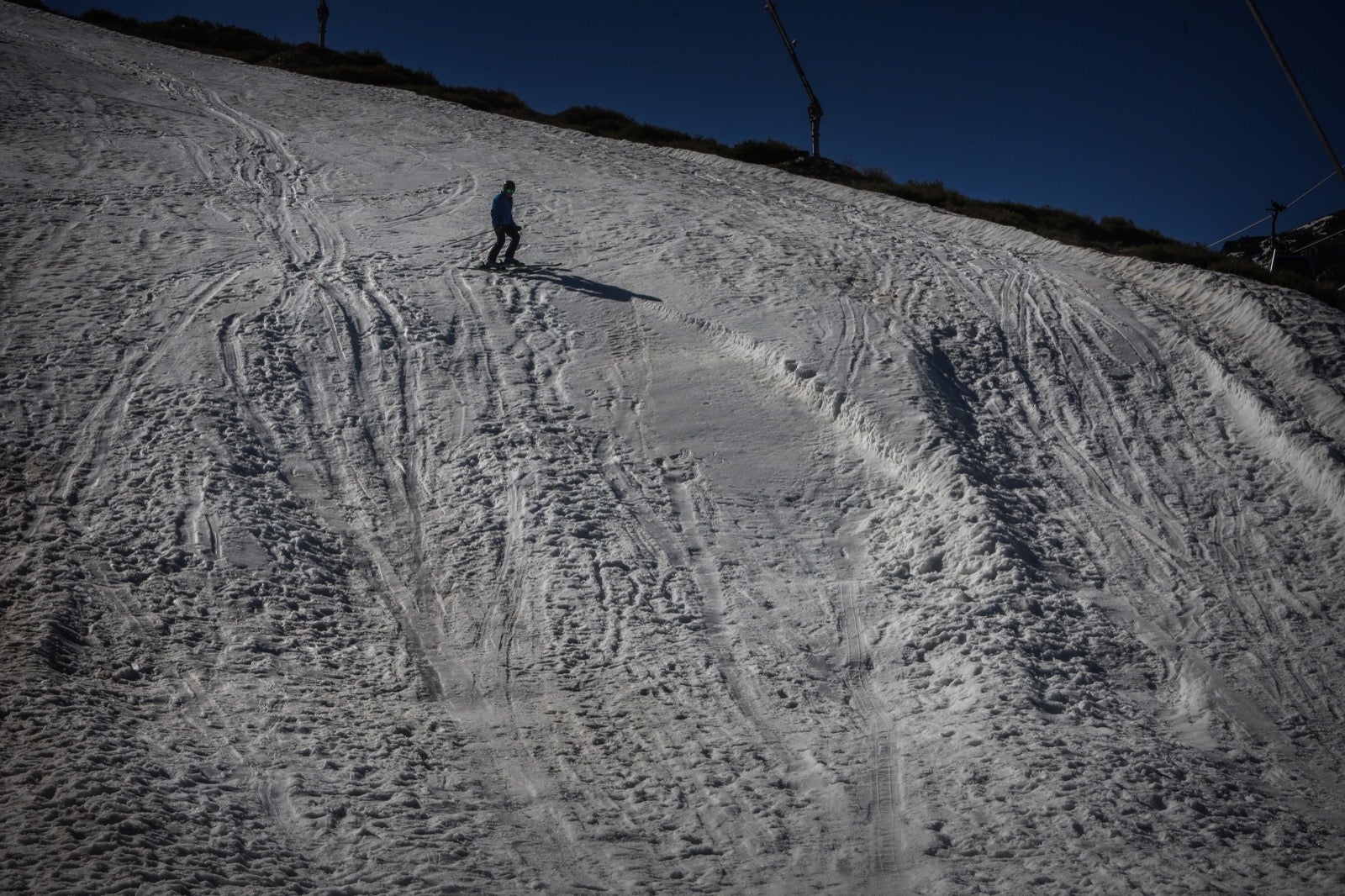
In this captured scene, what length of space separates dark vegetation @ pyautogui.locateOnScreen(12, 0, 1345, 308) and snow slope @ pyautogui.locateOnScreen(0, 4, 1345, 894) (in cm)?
356

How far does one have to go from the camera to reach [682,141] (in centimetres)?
2764

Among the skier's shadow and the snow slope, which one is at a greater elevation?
the skier's shadow

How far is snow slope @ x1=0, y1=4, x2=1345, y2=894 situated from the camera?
5.77m

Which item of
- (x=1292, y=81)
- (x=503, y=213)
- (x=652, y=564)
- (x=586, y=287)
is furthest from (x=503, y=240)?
(x=1292, y=81)

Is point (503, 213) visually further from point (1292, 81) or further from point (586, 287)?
point (1292, 81)

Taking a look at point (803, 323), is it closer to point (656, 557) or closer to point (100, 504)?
point (656, 557)

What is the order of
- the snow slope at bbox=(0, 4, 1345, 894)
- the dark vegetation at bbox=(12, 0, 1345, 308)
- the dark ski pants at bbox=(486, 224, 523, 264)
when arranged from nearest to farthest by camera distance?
the snow slope at bbox=(0, 4, 1345, 894), the dark ski pants at bbox=(486, 224, 523, 264), the dark vegetation at bbox=(12, 0, 1345, 308)

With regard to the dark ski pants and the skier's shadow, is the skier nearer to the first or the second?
the dark ski pants

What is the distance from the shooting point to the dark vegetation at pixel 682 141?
17.9m

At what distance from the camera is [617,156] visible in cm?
2342

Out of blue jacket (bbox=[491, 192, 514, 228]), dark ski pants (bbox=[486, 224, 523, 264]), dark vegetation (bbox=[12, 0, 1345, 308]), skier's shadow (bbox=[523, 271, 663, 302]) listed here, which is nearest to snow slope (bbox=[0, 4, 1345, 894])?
skier's shadow (bbox=[523, 271, 663, 302])

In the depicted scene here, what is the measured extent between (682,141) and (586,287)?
1483 centimetres

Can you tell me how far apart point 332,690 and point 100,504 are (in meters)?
3.42

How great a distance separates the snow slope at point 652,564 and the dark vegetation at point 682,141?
3.56 metres
